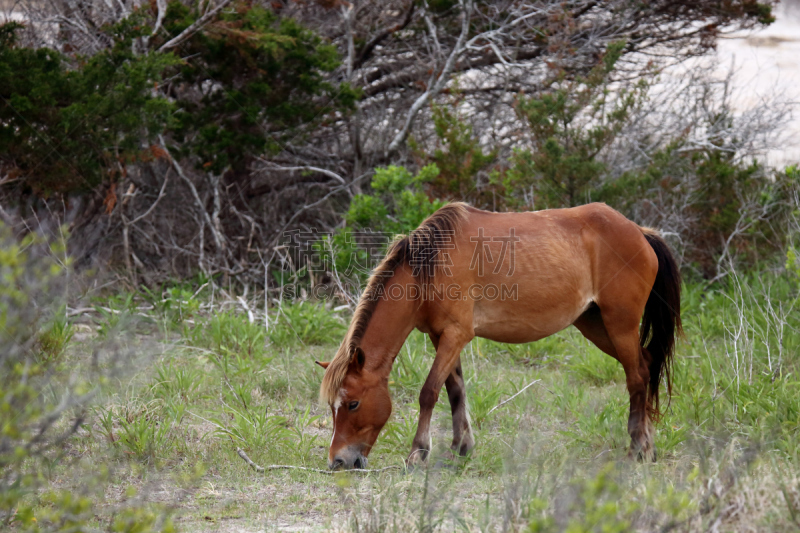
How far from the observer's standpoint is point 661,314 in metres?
4.69

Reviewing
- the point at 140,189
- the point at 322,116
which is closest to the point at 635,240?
the point at 322,116

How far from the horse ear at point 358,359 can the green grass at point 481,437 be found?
609 millimetres

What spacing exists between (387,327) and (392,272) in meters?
0.33

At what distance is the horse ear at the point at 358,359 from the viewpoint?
3.80 m

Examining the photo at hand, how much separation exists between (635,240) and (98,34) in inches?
300

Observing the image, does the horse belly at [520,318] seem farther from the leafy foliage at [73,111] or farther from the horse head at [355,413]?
the leafy foliage at [73,111]

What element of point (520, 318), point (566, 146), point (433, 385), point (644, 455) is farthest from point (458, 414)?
point (566, 146)

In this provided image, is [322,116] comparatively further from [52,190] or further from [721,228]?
[721,228]

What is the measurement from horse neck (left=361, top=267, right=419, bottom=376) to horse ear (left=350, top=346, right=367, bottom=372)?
0.22 ft

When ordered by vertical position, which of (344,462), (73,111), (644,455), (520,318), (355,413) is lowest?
(644,455)

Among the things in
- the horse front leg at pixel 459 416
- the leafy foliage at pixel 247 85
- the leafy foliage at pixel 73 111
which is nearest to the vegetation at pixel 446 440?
the horse front leg at pixel 459 416

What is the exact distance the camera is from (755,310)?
242 inches

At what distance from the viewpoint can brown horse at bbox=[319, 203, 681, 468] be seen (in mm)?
→ 3881

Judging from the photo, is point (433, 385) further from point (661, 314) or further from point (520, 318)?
point (661, 314)
